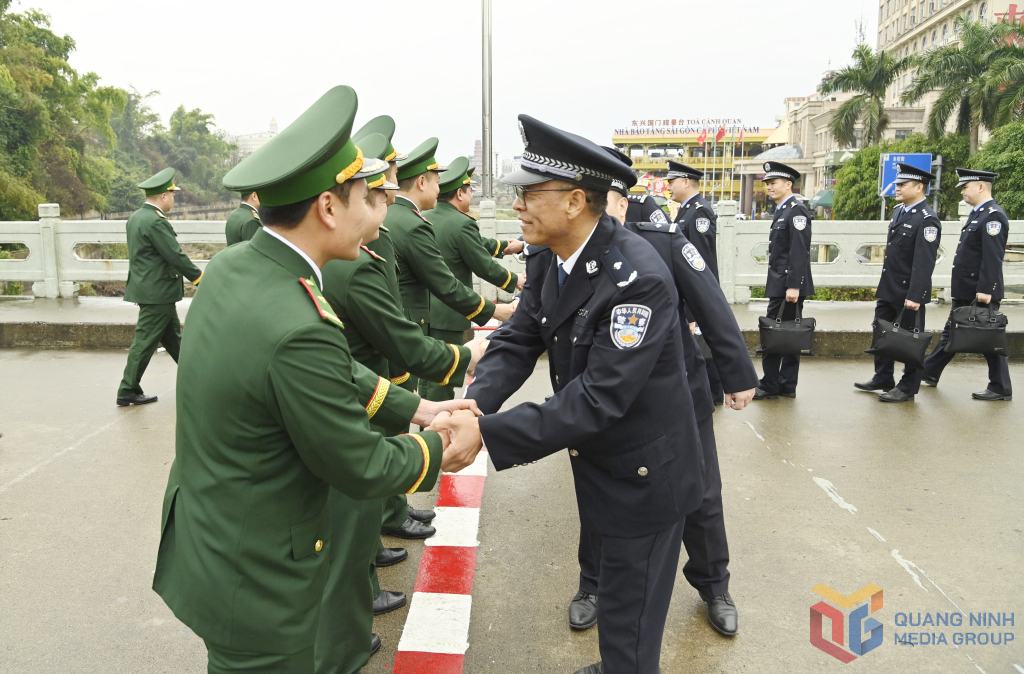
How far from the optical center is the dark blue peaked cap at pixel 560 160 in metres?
2.53

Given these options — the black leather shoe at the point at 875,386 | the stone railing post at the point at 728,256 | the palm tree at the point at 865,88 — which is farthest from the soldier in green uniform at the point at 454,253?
the palm tree at the point at 865,88

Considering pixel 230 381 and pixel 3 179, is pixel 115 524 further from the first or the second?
pixel 3 179

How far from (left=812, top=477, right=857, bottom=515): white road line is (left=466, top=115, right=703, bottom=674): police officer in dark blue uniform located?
244 centimetres

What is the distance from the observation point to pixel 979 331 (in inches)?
279

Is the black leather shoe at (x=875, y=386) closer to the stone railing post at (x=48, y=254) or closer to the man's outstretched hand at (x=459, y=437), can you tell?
the man's outstretched hand at (x=459, y=437)

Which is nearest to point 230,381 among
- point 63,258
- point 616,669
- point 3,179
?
point 616,669

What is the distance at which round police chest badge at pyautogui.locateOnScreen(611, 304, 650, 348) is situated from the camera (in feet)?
7.84

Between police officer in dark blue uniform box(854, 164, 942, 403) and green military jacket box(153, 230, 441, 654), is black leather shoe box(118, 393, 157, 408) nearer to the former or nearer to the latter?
green military jacket box(153, 230, 441, 654)

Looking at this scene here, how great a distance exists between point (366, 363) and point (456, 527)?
1.36 metres

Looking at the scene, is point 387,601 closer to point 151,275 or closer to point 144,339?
point 144,339

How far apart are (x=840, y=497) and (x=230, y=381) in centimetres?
409

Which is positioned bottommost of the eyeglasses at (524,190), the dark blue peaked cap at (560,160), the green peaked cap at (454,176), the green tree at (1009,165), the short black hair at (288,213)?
the short black hair at (288,213)

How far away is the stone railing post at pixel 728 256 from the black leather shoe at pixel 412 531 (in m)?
7.34

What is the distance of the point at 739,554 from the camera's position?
4.09 metres
